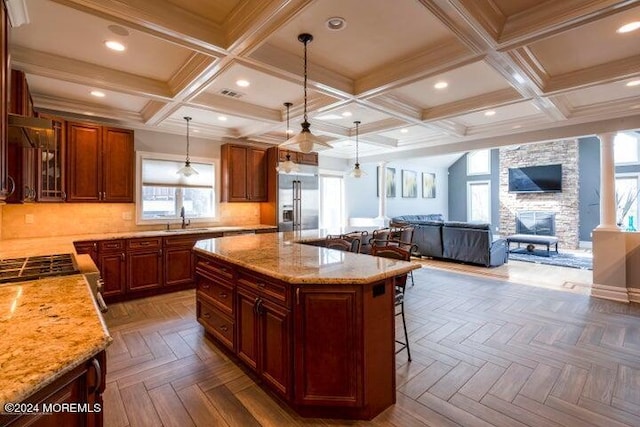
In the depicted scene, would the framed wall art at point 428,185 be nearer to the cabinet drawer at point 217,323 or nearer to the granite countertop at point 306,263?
the granite countertop at point 306,263

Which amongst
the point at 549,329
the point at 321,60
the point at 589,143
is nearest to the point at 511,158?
the point at 589,143

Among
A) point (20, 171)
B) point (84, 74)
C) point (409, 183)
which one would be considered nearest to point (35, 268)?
point (20, 171)

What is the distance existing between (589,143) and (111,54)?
1133 cm

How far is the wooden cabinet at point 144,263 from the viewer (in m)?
4.41

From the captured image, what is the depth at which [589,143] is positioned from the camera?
9031 mm

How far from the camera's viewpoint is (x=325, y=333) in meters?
1.97

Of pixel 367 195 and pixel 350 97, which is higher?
pixel 350 97

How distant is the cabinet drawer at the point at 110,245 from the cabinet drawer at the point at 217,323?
183 centimetres

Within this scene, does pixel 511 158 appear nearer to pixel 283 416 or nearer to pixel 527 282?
pixel 527 282

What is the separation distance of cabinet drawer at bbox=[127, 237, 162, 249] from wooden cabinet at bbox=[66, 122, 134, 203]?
0.71 meters

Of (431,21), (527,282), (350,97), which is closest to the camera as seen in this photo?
(431,21)

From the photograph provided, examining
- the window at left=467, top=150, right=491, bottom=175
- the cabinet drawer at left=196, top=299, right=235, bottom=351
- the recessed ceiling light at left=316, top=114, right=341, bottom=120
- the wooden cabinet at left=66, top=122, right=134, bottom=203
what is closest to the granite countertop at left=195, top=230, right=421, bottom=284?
the cabinet drawer at left=196, top=299, right=235, bottom=351

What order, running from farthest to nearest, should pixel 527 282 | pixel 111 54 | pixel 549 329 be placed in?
pixel 527 282
pixel 549 329
pixel 111 54

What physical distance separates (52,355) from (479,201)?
41.3 ft
